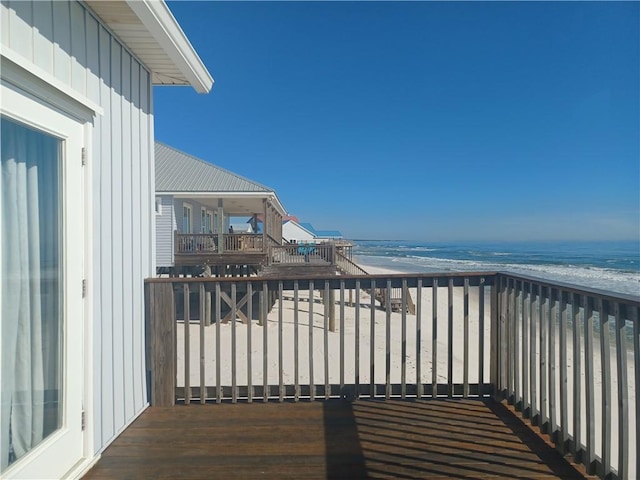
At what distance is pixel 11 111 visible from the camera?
4.56 feet

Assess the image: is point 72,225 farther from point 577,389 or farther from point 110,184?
point 577,389

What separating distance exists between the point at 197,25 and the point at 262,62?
5359 mm

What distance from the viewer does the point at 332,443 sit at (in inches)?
79.0

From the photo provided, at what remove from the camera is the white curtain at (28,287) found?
1407mm

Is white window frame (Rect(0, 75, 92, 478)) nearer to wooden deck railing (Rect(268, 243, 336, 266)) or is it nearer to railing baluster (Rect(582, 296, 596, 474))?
railing baluster (Rect(582, 296, 596, 474))

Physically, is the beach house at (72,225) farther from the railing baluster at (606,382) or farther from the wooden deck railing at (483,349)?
the railing baluster at (606,382)

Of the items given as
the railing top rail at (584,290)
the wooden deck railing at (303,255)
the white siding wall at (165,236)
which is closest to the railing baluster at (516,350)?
the railing top rail at (584,290)

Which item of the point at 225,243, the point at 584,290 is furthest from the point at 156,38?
the point at 225,243

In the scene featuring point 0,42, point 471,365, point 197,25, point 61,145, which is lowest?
point 471,365

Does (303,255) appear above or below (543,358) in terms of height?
above

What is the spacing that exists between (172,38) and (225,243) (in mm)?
9272

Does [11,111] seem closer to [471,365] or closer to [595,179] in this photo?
[471,365]

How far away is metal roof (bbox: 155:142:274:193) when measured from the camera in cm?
1120

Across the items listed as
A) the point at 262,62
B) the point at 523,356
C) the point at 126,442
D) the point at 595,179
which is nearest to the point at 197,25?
the point at 262,62
